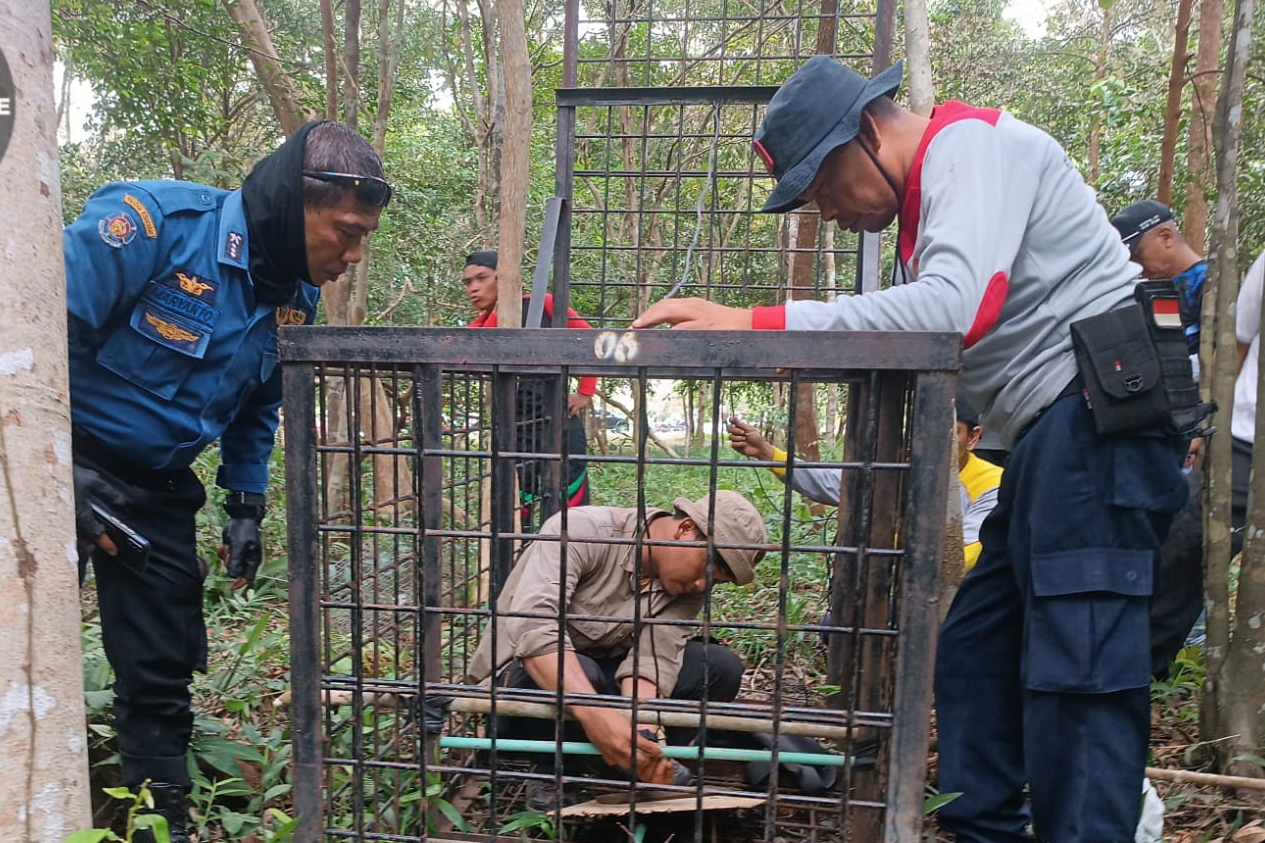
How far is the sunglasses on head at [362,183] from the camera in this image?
6.41 feet

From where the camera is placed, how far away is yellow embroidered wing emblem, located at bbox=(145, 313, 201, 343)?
1913 mm

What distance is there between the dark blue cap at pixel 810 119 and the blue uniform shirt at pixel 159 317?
125 cm

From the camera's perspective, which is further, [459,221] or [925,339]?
[459,221]

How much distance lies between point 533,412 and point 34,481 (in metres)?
1.45

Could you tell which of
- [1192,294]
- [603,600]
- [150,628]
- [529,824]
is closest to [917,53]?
[1192,294]

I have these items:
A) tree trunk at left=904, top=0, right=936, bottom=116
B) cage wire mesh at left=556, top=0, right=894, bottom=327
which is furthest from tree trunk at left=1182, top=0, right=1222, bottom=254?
cage wire mesh at left=556, top=0, right=894, bottom=327

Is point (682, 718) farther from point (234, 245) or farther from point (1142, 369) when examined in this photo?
point (234, 245)

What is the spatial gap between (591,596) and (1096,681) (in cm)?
117

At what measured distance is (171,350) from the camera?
1929 millimetres

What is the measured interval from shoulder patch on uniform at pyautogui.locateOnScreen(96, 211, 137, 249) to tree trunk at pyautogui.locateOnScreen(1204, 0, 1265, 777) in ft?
8.26

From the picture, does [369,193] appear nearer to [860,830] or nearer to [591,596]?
[591,596]

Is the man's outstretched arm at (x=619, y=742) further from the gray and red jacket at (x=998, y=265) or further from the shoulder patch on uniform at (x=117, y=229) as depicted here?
the shoulder patch on uniform at (x=117, y=229)

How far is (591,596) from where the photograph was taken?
2.23 meters

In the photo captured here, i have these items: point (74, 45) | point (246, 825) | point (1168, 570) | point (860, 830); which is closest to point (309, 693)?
point (246, 825)
